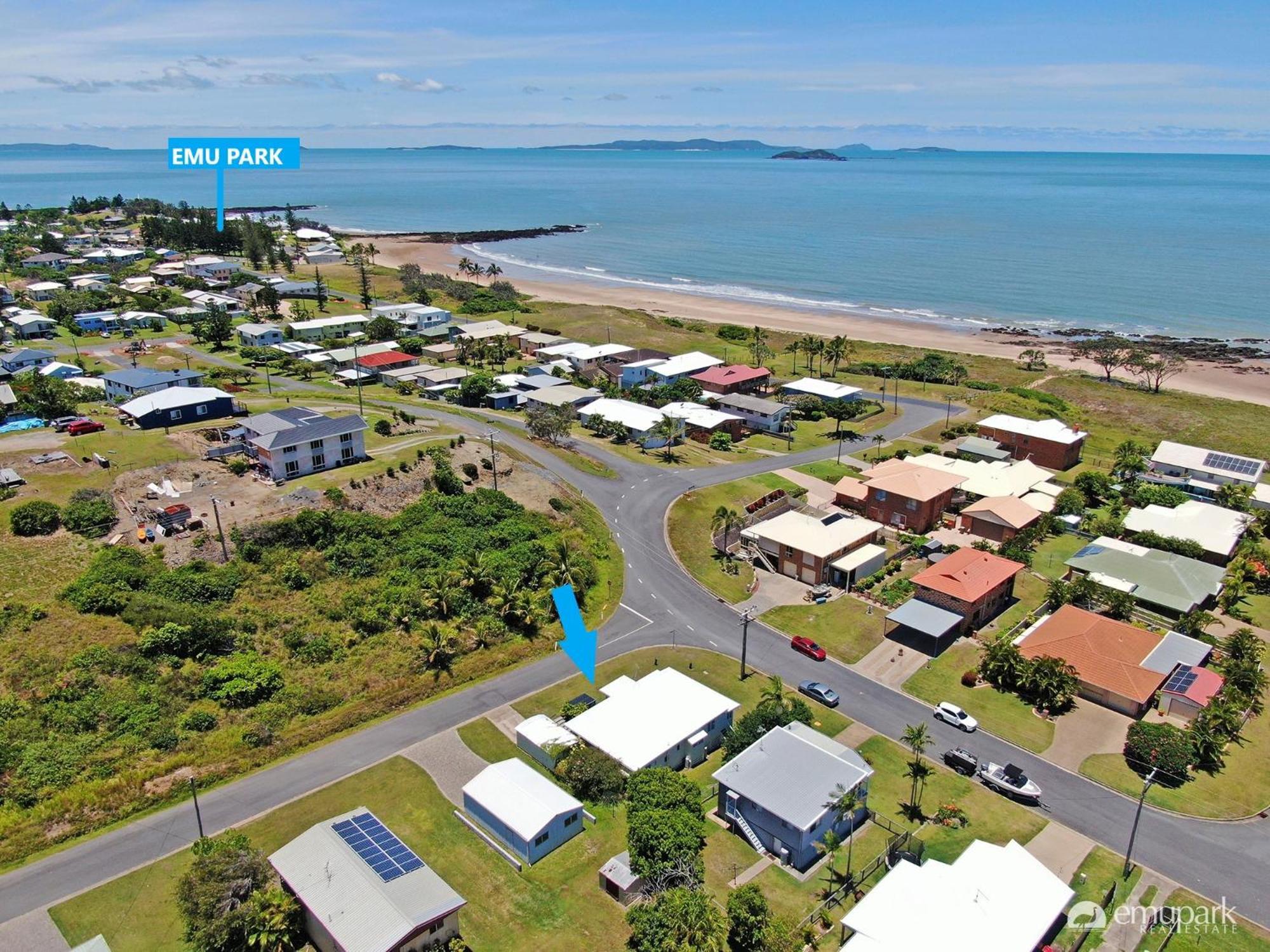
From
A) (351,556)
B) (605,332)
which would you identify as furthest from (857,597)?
(605,332)

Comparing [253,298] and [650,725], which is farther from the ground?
[253,298]

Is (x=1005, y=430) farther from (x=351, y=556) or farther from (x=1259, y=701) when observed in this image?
(x=351, y=556)

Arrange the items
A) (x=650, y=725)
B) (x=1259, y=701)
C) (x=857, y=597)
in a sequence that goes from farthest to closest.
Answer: (x=857, y=597), (x=1259, y=701), (x=650, y=725)

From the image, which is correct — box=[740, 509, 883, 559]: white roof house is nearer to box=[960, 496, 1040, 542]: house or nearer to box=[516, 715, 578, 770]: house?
box=[960, 496, 1040, 542]: house

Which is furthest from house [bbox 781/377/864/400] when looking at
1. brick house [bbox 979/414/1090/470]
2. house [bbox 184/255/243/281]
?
house [bbox 184/255/243/281]

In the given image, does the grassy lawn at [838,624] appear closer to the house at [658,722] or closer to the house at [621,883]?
the house at [658,722]

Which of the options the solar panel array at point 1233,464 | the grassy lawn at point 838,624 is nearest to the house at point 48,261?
the grassy lawn at point 838,624
